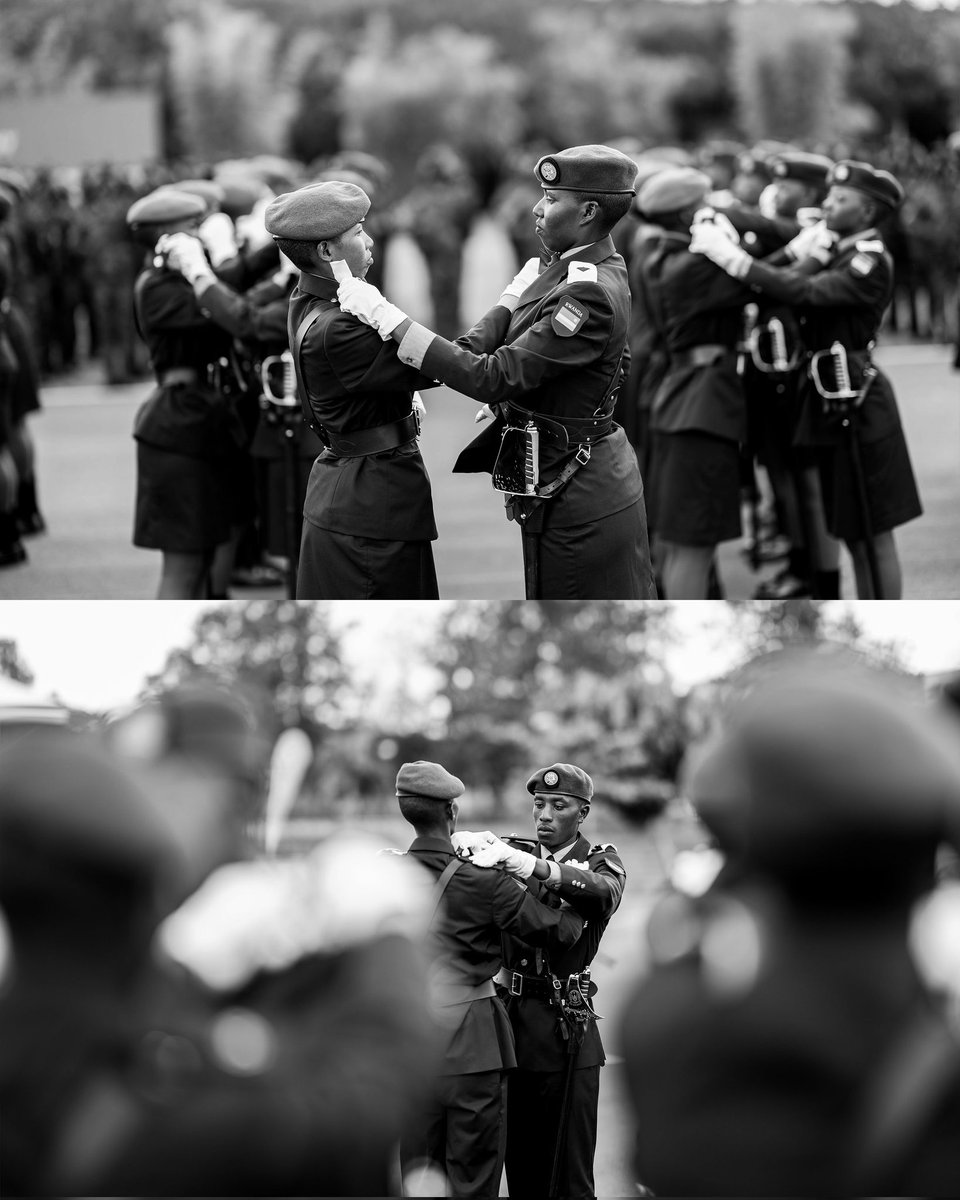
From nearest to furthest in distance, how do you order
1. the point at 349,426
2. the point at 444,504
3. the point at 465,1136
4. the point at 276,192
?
the point at 465,1136 → the point at 349,426 → the point at 276,192 → the point at 444,504

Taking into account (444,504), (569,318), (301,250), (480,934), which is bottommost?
(444,504)

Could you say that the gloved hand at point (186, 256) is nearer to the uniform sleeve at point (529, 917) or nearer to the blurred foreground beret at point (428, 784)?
→ the blurred foreground beret at point (428, 784)

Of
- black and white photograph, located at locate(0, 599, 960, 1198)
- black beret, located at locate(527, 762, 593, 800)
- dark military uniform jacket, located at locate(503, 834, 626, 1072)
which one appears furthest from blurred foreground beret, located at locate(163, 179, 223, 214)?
black and white photograph, located at locate(0, 599, 960, 1198)

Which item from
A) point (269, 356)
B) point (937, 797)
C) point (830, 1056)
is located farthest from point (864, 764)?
point (269, 356)

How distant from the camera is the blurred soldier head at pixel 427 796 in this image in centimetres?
444

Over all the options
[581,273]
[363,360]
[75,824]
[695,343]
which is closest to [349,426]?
[363,360]

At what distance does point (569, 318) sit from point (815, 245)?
2.53 m

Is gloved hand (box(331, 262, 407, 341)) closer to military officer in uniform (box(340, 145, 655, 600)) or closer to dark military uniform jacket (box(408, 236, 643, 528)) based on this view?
military officer in uniform (box(340, 145, 655, 600))

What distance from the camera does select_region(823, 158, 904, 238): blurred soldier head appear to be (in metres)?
6.92

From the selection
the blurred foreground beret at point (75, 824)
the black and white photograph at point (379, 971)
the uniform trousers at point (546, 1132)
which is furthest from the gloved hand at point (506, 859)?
the blurred foreground beret at point (75, 824)

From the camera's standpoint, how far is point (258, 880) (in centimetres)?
243

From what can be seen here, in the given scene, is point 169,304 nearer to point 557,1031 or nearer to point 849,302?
point 849,302

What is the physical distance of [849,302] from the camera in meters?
6.79

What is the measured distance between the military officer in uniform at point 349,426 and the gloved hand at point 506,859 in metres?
1.05
